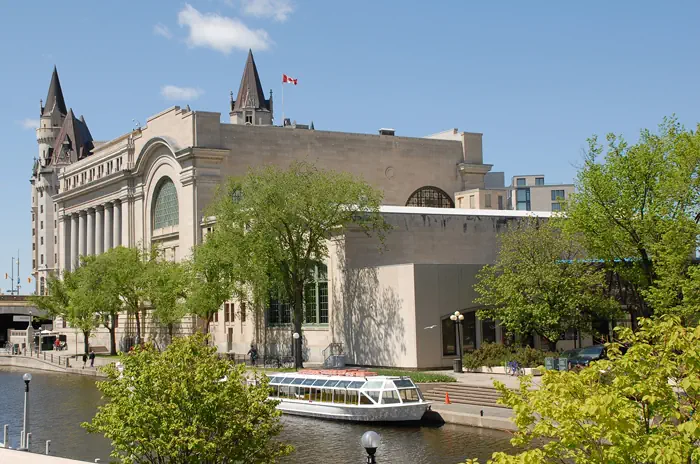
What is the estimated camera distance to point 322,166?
9069cm

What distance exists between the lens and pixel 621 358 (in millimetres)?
13938

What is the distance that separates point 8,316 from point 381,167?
3101 inches

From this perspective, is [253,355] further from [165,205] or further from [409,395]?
[165,205]

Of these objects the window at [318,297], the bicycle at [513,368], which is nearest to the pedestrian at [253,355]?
the window at [318,297]

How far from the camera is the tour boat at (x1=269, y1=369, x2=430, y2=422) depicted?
3872 cm

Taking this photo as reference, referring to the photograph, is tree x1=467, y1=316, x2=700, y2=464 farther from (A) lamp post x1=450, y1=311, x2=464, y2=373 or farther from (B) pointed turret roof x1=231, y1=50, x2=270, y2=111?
(B) pointed turret roof x1=231, y1=50, x2=270, y2=111

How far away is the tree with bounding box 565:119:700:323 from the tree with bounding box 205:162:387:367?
15937 mm

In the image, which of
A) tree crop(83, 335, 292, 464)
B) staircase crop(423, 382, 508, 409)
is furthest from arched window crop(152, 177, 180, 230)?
tree crop(83, 335, 292, 464)

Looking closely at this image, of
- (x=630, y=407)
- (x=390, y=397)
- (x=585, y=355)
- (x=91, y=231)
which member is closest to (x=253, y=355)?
(x=585, y=355)

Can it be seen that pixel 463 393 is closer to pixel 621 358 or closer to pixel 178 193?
pixel 621 358

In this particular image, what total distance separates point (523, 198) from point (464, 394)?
433 feet

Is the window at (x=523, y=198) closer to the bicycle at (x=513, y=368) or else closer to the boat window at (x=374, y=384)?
the bicycle at (x=513, y=368)

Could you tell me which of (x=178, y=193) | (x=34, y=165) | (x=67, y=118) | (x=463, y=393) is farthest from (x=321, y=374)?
(x=34, y=165)

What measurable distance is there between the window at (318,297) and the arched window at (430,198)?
105ft
